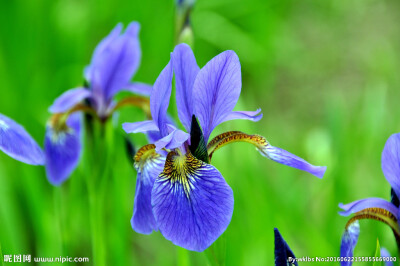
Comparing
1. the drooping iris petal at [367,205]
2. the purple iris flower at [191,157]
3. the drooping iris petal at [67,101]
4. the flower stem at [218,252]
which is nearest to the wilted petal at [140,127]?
the purple iris flower at [191,157]

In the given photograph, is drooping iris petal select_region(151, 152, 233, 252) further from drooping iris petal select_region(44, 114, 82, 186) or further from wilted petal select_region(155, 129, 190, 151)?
drooping iris petal select_region(44, 114, 82, 186)

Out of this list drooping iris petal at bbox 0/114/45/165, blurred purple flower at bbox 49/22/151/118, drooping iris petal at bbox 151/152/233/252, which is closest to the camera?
drooping iris petal at bbox 151/152/233/252

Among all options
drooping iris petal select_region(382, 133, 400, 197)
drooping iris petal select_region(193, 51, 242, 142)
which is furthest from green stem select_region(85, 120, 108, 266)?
drooping iris petal select_region(382, 133, 400, 197)

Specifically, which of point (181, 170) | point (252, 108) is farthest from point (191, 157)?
point (252, 108)

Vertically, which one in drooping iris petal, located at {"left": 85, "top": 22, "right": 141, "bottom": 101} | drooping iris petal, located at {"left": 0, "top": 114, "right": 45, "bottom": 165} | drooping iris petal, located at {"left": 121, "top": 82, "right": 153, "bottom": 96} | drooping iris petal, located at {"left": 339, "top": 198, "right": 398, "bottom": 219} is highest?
drooping iris petal, located at {"left": 85, "top": 22, "right": 141, "bottom": 101}

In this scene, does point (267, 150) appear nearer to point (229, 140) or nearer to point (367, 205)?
point (229, 140)

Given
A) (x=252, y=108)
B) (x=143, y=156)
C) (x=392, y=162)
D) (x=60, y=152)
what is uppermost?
(x=252, y=108)

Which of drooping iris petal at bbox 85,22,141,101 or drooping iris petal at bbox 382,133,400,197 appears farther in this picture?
drooping iris petal at bbox 85,22,141,101
